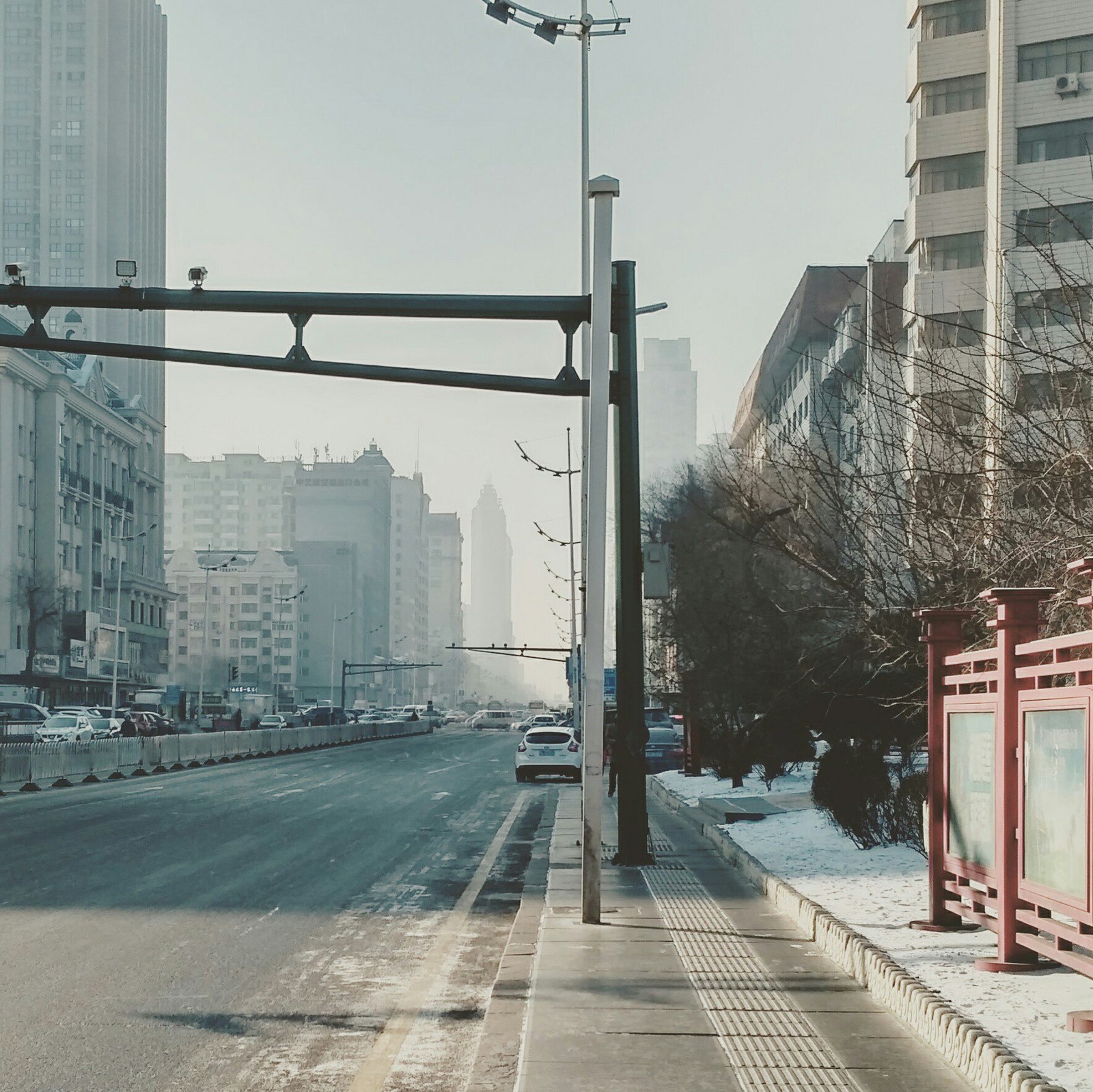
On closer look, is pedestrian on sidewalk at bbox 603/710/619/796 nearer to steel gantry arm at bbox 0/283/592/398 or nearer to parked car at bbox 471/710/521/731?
steel gantry arm at bbox 0/283/592/398

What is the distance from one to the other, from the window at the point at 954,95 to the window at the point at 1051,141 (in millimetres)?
3373

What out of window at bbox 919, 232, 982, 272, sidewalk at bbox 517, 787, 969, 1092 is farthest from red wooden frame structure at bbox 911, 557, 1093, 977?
window at bbox 919, 232, 982, 272

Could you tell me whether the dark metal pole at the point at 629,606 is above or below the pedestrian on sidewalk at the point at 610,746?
above

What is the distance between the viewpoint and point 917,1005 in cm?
754

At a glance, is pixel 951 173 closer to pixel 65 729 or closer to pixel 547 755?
pixel 547 755

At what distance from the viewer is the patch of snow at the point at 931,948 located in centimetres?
674

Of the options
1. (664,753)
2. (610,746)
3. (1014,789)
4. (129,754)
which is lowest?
(664,753)

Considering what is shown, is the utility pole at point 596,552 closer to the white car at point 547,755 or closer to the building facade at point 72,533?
the white car at point 547,755

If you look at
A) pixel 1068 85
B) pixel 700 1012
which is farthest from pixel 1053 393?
pixel 1068 85

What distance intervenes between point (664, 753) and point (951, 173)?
2436 centimetres

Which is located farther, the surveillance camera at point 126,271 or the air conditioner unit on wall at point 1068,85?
the air conditioner unit on wall at point 1068,85

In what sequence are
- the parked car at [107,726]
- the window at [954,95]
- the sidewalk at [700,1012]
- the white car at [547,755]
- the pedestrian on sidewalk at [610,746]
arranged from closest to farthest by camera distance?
the sidewalk at [700,1012], the pedestrian on sidewalk at [610,746], the white car at [547,755], the window at [954,95], the parked car at [107,726]

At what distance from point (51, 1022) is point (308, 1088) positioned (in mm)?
2071

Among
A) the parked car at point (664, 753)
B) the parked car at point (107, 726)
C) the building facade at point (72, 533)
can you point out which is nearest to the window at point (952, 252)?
the parked car at point (664, 753)
